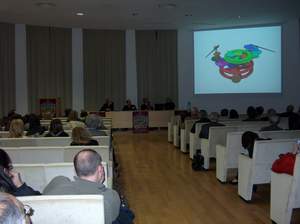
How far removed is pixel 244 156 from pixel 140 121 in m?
9.07

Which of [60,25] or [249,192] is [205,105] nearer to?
[60,25]

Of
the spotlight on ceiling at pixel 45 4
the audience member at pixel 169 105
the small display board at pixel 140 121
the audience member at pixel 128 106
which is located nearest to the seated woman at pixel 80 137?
the spotlight on ceiling at pixel 45 4

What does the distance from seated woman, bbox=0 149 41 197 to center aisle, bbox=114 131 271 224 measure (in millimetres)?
2221

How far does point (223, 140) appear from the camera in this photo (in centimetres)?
739

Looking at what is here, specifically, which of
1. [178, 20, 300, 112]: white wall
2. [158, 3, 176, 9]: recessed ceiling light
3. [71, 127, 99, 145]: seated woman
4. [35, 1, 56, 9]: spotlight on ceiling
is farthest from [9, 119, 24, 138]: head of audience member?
[178, 20, 300, 112]: white wall

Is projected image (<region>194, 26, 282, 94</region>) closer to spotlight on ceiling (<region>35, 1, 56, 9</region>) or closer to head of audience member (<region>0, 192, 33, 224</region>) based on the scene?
spotlight on ceiling (<region>35, 1, 56, 9</region>)

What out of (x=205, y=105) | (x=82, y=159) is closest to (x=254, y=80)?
(x=205, y=105)

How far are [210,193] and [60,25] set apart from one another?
10.5 metres

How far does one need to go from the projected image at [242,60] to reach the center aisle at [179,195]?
22.6 feet

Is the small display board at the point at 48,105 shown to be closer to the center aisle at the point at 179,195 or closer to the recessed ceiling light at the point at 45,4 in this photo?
the recessed ceiling light at the point at 45,4

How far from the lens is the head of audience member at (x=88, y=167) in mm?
2658

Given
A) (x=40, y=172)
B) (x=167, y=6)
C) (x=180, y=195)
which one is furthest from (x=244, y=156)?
(x=167, y=6)

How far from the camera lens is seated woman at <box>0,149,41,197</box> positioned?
234 cm

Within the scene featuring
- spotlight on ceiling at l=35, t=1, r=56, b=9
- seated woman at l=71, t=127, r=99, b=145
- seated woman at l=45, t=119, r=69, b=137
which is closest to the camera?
seated woman at l=71, t=127, r=99, b=145
